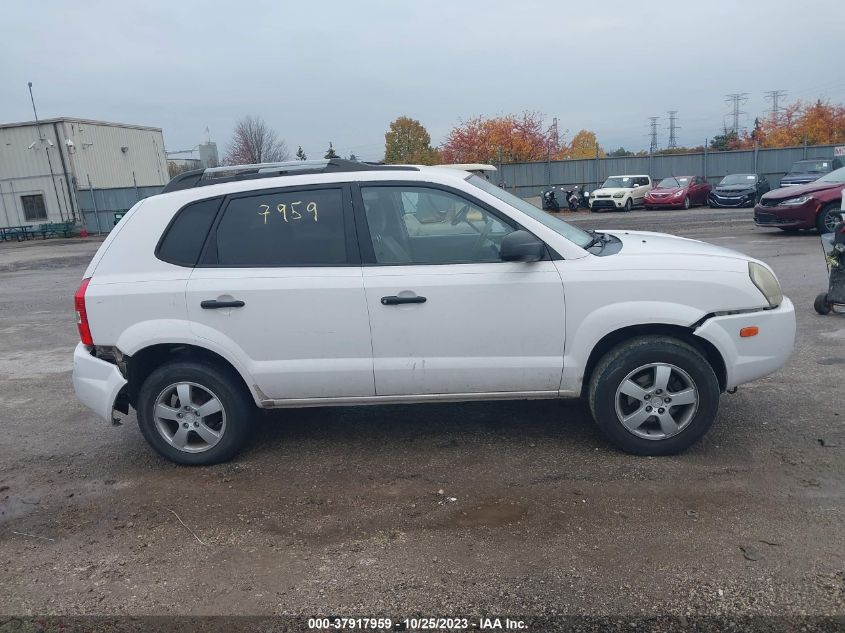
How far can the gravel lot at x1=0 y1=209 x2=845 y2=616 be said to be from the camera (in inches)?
124

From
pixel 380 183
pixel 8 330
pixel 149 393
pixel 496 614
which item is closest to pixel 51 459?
pixel 149 393

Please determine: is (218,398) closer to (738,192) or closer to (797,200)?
(797,200)

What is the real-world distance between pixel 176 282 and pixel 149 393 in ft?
2.47

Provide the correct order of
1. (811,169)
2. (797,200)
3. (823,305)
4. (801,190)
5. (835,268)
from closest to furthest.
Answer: (835,268) → (823,305) → (797,200) → (801,190) → (811,169)

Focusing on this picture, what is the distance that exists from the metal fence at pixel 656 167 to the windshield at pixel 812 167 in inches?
253

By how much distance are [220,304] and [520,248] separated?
6.16ft

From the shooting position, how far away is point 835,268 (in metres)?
7.63

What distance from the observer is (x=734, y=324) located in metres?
4.21

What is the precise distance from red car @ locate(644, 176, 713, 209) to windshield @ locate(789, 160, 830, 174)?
13.4 feet

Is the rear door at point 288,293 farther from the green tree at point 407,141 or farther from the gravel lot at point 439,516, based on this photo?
the green tree at point 407,141

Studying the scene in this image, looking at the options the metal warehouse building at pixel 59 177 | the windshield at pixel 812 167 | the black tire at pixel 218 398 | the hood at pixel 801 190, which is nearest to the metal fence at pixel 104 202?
the metal warehouse building at pixel 59 177

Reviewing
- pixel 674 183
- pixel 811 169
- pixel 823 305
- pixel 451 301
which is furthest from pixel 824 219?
pixel 674 183

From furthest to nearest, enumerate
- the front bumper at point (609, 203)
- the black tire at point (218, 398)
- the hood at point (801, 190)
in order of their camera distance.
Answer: the front bumper at point (609, 203)
the hood at point (801, 190)
the black tire at point (218, 398)

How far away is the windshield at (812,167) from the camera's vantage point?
81.6ft
